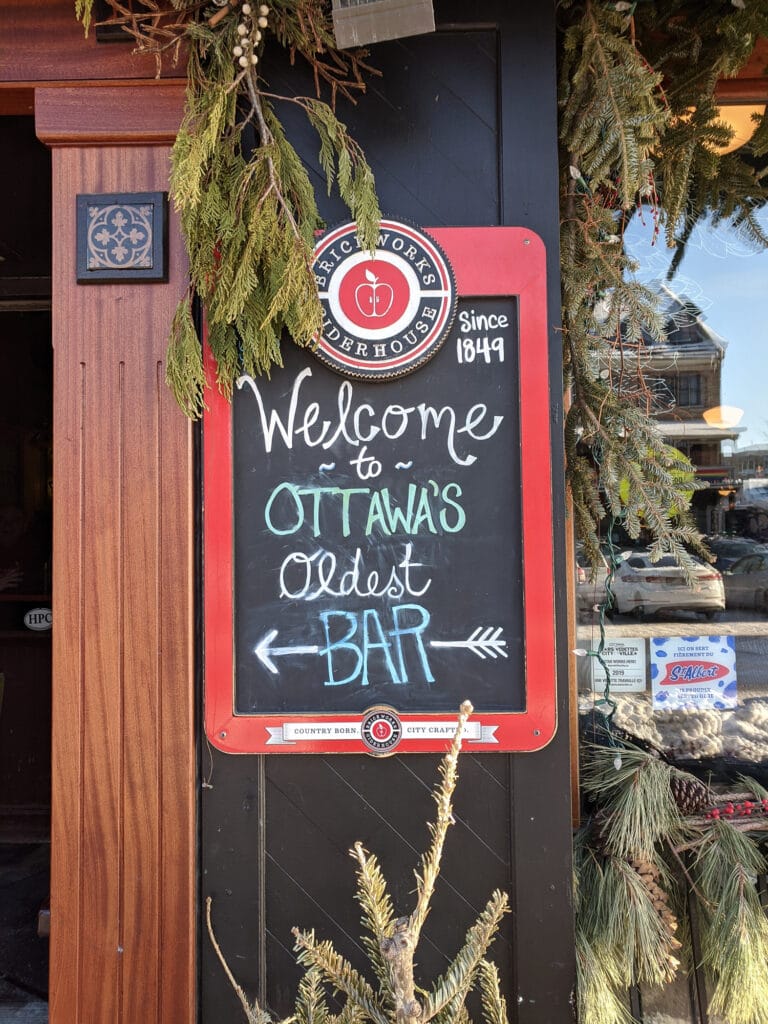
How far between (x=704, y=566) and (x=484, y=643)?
116cm

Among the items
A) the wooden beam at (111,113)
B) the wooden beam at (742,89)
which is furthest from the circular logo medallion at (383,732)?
the wooden beam at (742,89)

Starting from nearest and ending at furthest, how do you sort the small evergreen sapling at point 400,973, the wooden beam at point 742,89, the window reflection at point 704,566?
1. the small evergreen sapling at point 400,973
2. the wooden beam at point 742,89
3. the window reflection at point 704,566

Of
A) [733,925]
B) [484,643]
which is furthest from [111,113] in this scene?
[733,925]

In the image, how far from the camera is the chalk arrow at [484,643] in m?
2.10

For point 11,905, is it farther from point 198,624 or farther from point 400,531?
point 400,531

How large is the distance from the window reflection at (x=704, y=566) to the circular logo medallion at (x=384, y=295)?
42.5 inches

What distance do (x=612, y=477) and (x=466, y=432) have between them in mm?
463

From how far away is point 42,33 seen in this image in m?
2.10

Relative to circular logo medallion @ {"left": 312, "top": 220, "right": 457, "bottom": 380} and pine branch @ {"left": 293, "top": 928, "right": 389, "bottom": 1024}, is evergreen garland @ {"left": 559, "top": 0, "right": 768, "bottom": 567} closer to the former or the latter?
circular logo medallion @ {"left": 312, "top": 220, "right": 457, "bottom": 380}

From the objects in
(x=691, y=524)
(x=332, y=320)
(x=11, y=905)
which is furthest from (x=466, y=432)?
(x=11, y=905)

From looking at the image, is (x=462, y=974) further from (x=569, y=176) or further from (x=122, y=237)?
(x=569, y=176)

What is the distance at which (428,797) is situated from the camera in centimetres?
209

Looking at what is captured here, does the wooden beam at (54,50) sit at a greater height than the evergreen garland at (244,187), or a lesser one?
greater

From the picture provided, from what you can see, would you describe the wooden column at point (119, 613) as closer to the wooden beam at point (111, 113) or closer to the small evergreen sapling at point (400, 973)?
the wooden beam at point (111, 113)
